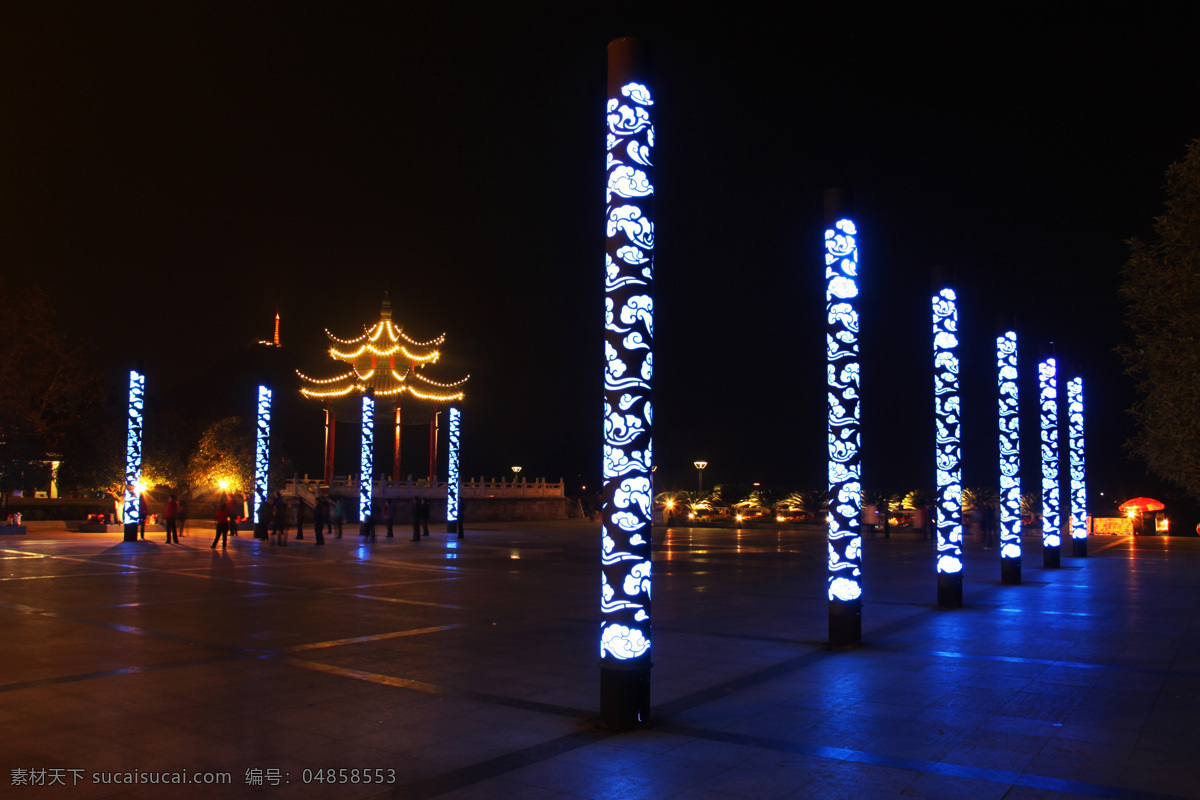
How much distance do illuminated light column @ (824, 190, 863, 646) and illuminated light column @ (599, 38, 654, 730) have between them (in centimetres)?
422

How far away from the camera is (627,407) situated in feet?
23.2

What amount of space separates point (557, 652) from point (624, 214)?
529 cm

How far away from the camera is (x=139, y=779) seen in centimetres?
552

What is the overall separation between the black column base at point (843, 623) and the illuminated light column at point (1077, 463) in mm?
18618

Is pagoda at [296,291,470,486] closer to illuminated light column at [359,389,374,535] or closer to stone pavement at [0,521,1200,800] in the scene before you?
illuminated light column at [359,389,374,535]

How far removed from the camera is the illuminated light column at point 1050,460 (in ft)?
72.0

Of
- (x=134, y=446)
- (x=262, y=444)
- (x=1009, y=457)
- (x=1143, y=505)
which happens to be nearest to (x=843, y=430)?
(x=1009, y=457)

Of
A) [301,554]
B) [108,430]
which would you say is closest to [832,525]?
[301,554]

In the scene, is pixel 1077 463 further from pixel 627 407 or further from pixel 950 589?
pixel 627 407

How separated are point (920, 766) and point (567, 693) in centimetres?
328

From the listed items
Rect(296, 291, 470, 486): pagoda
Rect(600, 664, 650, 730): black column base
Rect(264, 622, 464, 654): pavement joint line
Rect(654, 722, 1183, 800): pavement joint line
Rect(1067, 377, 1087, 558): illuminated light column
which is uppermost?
Rect(296, 291, 470, 486): pagoda

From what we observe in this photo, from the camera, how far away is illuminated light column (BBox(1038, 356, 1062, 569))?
21.9 m

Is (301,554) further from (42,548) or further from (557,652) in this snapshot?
(557,652)

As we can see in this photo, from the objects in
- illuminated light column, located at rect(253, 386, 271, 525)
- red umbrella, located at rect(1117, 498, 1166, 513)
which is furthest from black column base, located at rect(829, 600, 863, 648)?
red umbrella, located at rect(1117, 498, 1166, 513)
